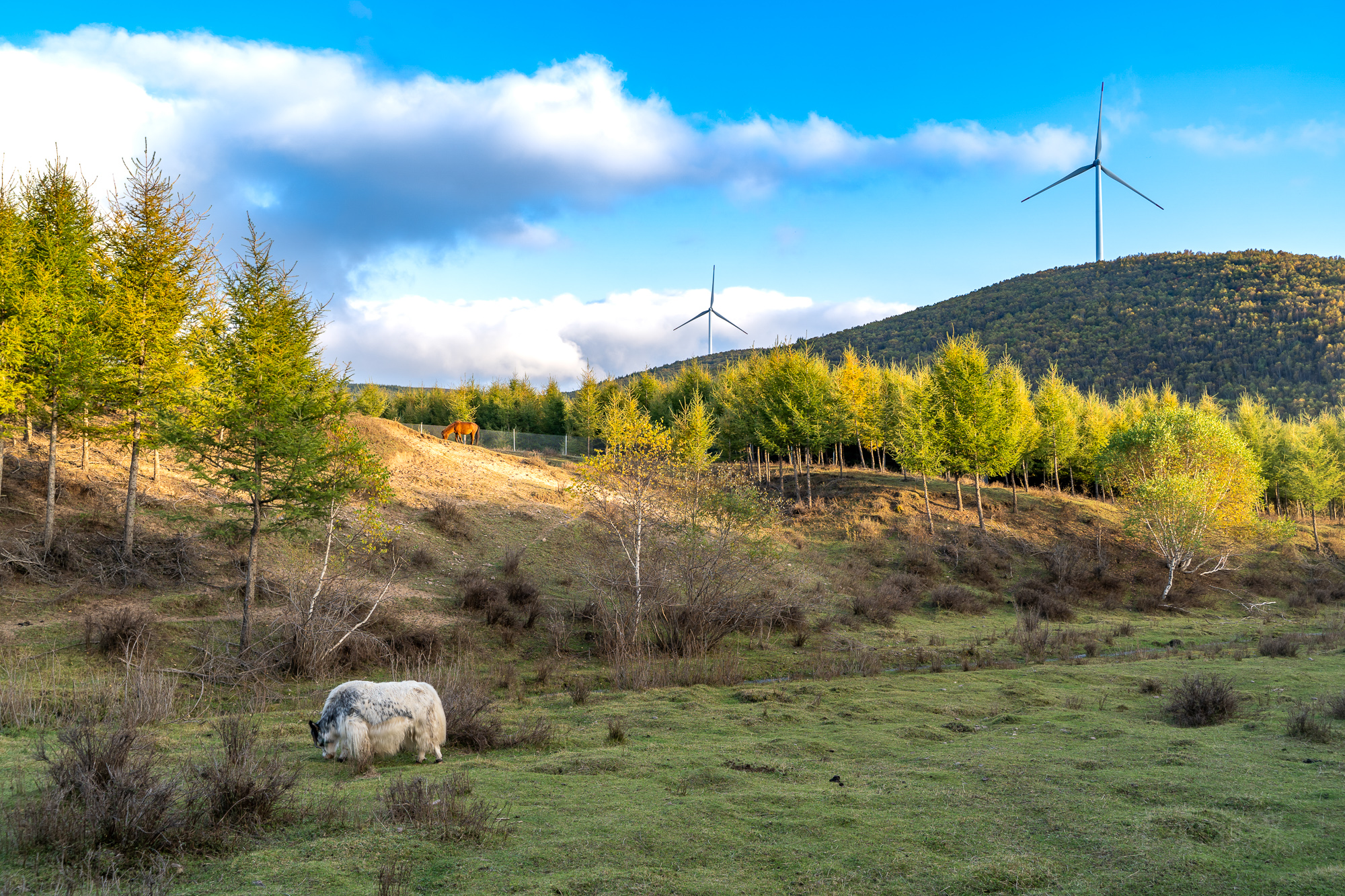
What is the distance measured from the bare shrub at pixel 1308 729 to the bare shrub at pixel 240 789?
1263 cm

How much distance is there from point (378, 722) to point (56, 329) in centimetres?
1737

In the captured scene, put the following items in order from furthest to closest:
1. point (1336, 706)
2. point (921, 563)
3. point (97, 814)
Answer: point (921, 563) < point (1336, 706) < point (97, 814)

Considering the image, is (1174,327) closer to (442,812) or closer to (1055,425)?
(1055,425)

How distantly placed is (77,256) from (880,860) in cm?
2654

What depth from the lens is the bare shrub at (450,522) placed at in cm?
2850

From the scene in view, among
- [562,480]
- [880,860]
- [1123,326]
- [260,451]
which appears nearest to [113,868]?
[880,860]

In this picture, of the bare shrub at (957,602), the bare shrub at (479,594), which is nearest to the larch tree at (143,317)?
the bare shrub at (479,594)

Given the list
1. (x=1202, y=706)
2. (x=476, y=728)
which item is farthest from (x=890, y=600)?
(x=476, y=728)

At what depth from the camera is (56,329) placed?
1866 centimetres

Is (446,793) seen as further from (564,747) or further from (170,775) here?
(564,747)

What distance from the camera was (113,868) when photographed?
4777 mm

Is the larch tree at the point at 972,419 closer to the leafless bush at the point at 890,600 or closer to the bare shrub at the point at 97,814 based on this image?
the leafless bush at the point at 890,600

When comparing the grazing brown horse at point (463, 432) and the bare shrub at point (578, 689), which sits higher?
the grazing brown horse at point (463, 432)

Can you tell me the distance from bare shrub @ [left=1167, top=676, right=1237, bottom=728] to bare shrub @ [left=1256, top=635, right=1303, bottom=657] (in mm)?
9848
